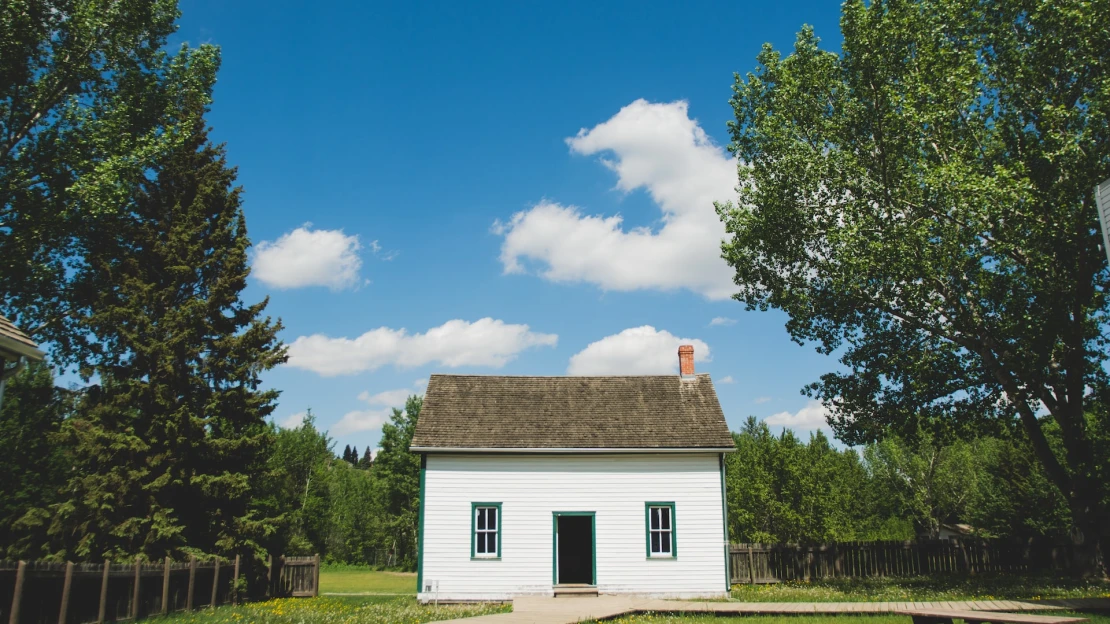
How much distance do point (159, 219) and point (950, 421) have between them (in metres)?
28.6

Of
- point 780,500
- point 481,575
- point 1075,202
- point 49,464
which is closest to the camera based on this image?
point 1075,202

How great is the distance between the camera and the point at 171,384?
75.8 ft

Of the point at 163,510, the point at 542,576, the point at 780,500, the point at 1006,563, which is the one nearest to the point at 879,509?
the point at 780,500

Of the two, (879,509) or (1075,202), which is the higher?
(1075,202)

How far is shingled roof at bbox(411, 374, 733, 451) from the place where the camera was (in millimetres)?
22594

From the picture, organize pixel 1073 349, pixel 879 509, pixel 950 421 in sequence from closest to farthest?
pixel 1073 349 → pixel 950 421 → pixel 879 509

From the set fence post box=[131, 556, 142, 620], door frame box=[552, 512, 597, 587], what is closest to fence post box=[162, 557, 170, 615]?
fence post box=[131, 556, 142, 620]

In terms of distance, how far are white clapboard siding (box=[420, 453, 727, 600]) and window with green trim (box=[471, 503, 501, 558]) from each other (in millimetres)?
165

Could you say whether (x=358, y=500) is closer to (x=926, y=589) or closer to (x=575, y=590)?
(x=575, y=590)

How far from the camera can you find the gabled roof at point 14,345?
36.2 ft

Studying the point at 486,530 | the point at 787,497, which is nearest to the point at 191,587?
the point at 486,530

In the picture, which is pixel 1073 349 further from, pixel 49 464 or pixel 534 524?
pixel 49 464

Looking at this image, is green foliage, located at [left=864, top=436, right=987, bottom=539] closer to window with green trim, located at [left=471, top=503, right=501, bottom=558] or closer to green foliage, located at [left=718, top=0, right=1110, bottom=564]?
green foliage, located at [left=718, top=0, right=1110, bottom=564]

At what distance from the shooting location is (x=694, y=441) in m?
22.5
